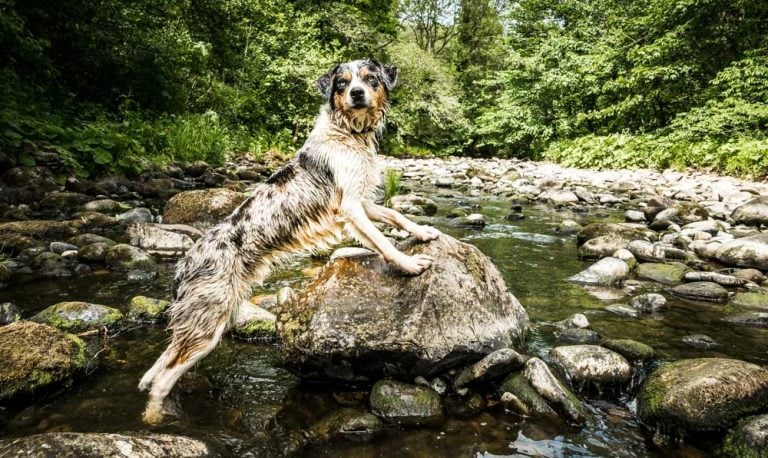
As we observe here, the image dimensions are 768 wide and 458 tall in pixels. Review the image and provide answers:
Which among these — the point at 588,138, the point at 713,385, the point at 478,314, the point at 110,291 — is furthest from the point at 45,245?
the point at 588,138

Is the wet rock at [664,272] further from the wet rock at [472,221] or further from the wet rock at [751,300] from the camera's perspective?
the wet rock at [472,221]

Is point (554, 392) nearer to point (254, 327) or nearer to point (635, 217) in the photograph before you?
point (254, 327)

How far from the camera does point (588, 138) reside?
91.5ft

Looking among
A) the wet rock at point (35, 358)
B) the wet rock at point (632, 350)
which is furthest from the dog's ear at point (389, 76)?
the wet rock at point (35, 358)

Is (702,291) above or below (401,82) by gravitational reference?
below

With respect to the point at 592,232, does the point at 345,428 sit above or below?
below

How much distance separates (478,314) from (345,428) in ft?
5.03

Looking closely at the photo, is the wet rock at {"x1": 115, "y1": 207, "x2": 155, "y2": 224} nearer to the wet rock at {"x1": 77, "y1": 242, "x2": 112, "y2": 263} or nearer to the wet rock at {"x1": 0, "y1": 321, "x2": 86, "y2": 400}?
the wet rock at {"x1": 77, "y1": 242, "x2": 112, "y2": 263}

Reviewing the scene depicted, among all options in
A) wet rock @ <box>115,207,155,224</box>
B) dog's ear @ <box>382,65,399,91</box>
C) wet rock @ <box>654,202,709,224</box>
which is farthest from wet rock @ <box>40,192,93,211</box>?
wet rock @ <box>654,202,709,224</box>

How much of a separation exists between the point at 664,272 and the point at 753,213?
6005 millimetres

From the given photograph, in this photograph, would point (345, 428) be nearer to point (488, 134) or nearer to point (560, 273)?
point (560, 273)

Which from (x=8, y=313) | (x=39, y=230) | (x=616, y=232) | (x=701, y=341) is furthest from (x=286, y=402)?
(x=616, y=232)

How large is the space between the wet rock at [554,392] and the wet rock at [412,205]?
8684 mm

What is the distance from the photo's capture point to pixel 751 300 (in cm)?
591
